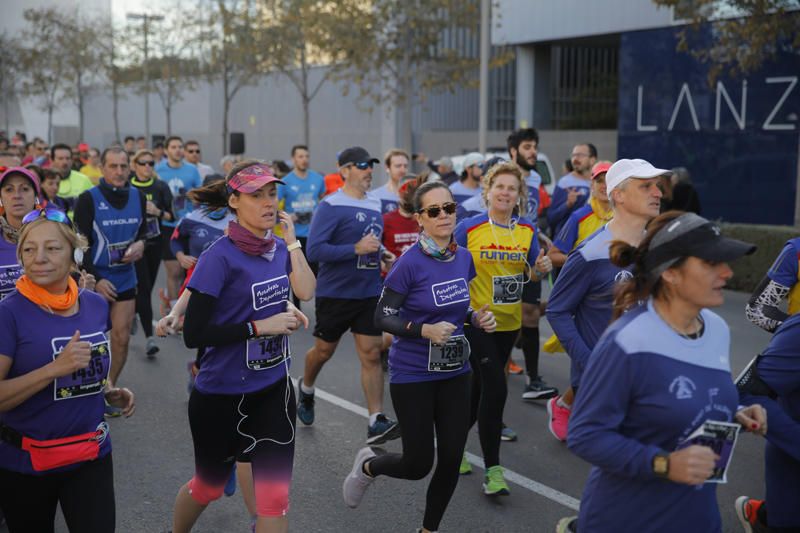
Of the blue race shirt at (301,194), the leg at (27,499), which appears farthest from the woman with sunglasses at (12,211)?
the blue race shirt at (301,194)

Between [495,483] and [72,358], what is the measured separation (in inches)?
116

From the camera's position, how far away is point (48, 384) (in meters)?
3.62

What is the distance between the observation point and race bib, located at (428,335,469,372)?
16.0 feet

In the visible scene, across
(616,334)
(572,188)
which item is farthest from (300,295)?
(572,188)

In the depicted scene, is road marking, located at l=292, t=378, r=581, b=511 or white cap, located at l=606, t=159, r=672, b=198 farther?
road marking, located at l=292, t=378, r=581, b=511

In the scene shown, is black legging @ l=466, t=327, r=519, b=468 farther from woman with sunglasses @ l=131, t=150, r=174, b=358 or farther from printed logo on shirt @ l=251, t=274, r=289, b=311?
woman with sunglasses @ l=131, t=150, r=174, b=358

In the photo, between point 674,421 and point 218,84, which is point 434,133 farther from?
point 674,421

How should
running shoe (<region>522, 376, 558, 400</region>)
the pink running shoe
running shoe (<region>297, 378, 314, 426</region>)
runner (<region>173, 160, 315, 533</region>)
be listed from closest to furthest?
runner (<region>173, 160, 315, 533</region>) < the pink running shoe < running shoe (<region>297, 378, 314, 426</region>) < running shoe (<region>522, 376, 558, 400</region>)

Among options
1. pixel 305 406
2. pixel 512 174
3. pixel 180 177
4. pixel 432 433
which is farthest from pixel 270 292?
pixel 180 177

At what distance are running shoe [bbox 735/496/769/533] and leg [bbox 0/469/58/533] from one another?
310 cm

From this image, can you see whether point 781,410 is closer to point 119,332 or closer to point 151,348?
point 119,332

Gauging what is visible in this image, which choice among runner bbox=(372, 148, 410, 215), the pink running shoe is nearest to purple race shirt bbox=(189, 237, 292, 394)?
the pink running shoe

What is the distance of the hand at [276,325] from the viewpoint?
424cm

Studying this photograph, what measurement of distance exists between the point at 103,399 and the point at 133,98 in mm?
54243
